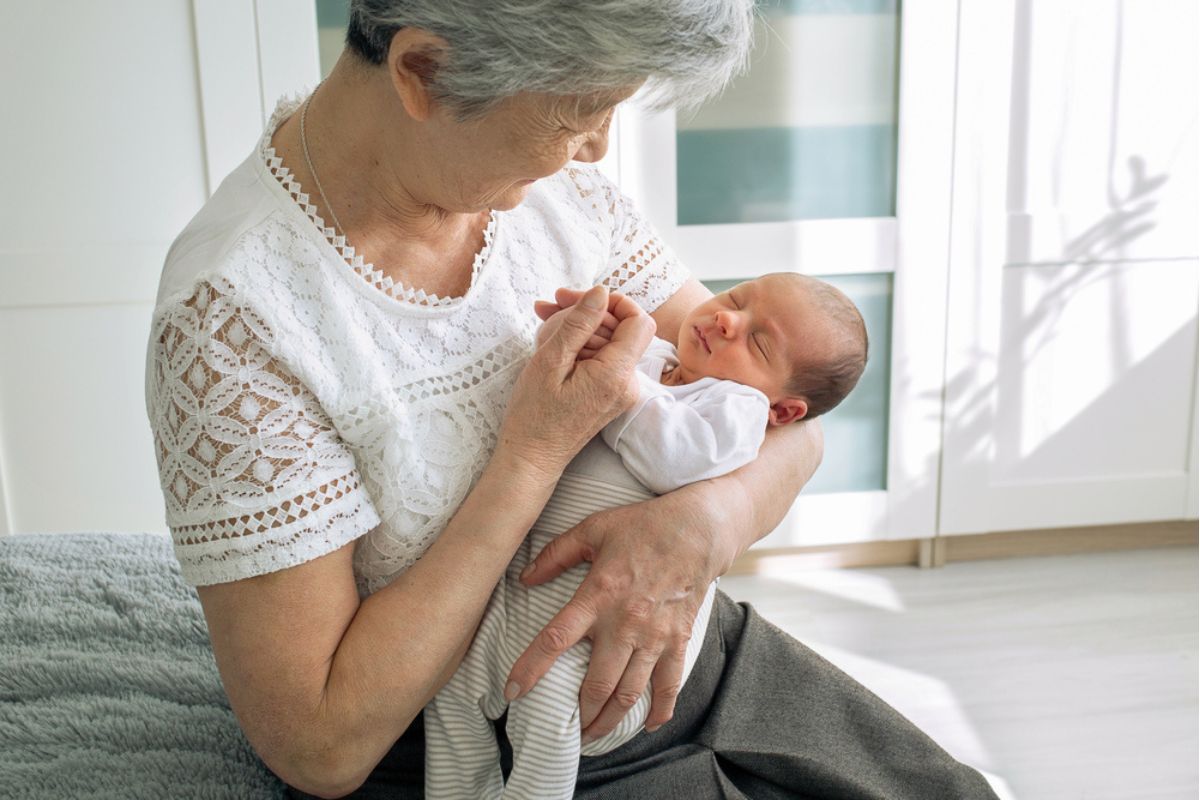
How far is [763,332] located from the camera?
137 centimetres

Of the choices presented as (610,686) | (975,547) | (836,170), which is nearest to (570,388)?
(610,686)

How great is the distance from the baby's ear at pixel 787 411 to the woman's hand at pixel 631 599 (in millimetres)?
234

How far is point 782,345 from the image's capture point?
4.45 feet

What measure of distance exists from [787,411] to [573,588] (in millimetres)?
396

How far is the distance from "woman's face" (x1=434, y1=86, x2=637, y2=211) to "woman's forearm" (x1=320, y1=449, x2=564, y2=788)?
258 millimetres

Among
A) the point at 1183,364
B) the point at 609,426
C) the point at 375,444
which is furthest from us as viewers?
the point at 1183,364

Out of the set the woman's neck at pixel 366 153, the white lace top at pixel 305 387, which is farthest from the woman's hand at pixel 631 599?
the woman's neck at pixel 366 153

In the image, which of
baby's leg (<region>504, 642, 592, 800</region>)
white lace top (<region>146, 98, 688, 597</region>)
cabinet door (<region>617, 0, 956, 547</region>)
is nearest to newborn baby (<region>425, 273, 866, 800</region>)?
baby's leg (<region>504, 642, 592, 800</region>)

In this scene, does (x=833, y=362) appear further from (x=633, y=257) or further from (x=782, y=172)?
(x=782, y=172)

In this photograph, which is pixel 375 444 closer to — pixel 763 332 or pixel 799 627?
pixel 763 332

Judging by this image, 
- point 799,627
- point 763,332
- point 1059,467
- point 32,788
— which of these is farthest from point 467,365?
point 1059,467

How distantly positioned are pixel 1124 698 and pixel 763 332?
1664 mm

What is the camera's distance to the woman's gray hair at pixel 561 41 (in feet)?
2.98

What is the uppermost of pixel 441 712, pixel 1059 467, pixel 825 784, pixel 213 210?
pixel 213 210
